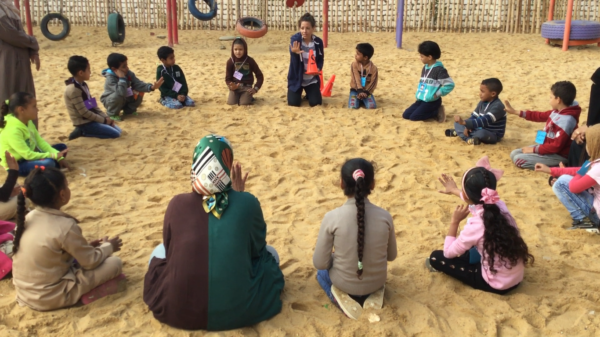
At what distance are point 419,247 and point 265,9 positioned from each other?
12838mm

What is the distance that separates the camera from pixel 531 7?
583 inches

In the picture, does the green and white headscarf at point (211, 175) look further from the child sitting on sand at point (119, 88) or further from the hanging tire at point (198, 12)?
the hanging tire at point (198, 12)

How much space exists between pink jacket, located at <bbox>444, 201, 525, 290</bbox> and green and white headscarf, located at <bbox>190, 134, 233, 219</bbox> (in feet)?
4.65

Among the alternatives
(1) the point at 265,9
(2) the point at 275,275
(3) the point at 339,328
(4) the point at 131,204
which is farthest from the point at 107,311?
(1) the point at 265,9

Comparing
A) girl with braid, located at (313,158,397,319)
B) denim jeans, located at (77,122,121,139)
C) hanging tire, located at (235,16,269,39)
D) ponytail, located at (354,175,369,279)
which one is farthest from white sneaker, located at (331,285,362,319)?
hanging tire, located at (235,16,269,39)

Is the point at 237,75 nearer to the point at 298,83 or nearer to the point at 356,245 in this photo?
the point at 298,83

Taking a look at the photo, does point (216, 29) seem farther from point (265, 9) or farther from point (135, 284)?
point (135, 284)

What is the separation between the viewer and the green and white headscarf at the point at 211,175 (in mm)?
2885

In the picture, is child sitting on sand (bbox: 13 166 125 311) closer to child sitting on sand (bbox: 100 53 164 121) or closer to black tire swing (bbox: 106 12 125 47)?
child sitting on sand (bbox: 100 53 164 121)

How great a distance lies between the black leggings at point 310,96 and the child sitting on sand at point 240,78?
0.50 m

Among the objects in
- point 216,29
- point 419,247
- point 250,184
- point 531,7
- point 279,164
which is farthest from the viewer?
point 216,29

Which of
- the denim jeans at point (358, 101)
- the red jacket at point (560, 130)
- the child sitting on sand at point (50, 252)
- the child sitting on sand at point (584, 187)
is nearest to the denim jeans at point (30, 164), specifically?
the child sitting on sand at point (50, 252)

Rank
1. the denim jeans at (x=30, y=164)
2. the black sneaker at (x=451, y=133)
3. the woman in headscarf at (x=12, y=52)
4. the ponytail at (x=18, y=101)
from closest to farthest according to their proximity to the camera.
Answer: the ponytail at (x=18, y=101) < the denim jeans at (x=30, y=164) < the woman in headscarf at (x=12, y=52) < the black sneaker at (x=451, y=133)

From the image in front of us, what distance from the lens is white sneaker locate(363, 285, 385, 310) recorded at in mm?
3270
